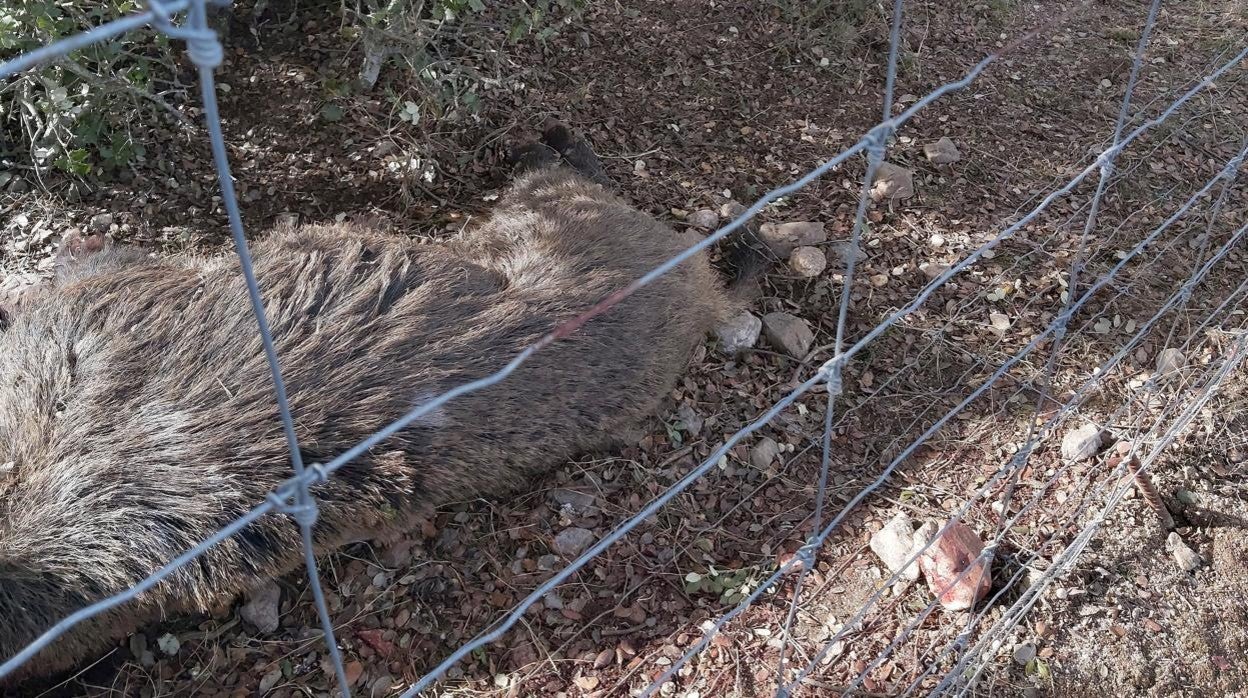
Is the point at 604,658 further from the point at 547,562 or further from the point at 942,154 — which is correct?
the point at 942,154

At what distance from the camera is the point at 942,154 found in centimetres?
439

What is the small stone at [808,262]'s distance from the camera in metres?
3.92

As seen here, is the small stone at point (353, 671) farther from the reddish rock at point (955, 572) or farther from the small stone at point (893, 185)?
the small stone at point (893, 185)

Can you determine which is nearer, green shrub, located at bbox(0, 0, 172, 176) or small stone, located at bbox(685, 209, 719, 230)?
green shrub, located at bbox(0, 0, 172, 176)

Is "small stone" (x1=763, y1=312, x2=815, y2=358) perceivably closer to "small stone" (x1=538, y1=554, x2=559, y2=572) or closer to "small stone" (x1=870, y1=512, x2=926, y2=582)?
"small stone" (x1=870, y1=512, x2=926, y2=582)

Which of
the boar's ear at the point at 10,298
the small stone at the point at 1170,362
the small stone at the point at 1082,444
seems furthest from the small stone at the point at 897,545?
the boar's ear at the point at 10,298

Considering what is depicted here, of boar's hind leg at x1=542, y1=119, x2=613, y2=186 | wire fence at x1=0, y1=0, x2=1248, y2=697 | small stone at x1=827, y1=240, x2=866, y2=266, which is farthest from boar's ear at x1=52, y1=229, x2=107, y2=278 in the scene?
small stone at x1=827, y1=240, x2=866, y2=266

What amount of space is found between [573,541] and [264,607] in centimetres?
106

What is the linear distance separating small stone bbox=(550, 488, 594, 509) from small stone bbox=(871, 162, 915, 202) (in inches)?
82.6

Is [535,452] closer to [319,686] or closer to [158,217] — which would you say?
[319,686]

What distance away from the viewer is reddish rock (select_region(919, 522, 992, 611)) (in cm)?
274

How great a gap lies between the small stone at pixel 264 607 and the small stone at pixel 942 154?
3548 millimetres

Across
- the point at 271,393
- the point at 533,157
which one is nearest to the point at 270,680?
the point at 271,393

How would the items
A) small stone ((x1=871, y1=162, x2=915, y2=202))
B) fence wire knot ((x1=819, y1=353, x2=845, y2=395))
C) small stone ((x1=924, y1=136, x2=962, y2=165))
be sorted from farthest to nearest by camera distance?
small stone ((x1=924, y1=136, x2=962, y2=165)), small stone ((x1=871, y1=162, x2=915, y2=202)), fence wire knot ((x1=819, y1=353, x2=845, y2=395))
